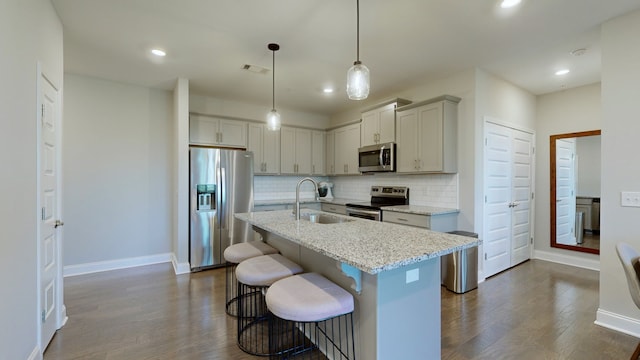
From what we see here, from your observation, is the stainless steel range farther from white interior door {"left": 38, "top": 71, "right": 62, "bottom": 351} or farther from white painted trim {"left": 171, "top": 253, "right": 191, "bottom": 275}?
white interior door {"left": 38, "top": 71, "right": 62, "bottom": 351}

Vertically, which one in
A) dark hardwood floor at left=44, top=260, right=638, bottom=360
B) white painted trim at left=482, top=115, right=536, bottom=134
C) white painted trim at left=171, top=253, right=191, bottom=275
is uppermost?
white painted trim at left=482, top=115, right=536, bottom=134

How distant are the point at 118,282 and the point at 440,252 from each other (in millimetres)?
3920

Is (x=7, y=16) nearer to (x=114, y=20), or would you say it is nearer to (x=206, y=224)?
(x=114, y=20)

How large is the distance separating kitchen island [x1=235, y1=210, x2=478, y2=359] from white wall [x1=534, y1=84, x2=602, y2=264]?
3.92 meters

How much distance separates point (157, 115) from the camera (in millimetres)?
4402

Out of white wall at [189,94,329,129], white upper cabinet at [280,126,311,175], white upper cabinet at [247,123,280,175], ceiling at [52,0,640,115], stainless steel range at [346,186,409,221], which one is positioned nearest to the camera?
ceiling at [52,0,640,115]

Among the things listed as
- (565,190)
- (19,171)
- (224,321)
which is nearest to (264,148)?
(224,321)

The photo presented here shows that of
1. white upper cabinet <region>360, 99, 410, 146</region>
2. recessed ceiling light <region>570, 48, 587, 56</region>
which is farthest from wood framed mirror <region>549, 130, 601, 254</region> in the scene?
white upper cabinet <region>360, 99, 410, 146</region>

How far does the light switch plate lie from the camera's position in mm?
1653

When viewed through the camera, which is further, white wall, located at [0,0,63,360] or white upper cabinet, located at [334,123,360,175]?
white upper cabinet, located at [334,123,360,175]

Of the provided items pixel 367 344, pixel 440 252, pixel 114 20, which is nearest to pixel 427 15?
pixel 440 252

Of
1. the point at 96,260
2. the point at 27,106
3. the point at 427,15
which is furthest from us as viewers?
the point at 96,260

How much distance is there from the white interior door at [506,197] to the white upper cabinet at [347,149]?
6.76ft

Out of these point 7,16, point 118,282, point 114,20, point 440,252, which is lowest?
point 118,282
